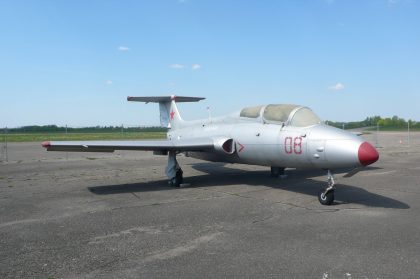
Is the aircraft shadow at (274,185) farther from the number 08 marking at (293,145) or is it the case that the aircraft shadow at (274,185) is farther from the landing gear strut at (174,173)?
the number 08 marking at (293,145)

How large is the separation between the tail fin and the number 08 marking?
27.5ft

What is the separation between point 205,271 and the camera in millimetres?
4496

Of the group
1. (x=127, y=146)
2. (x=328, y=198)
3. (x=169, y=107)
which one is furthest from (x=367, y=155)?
(x=169, y=107)

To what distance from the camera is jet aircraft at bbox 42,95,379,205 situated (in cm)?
777

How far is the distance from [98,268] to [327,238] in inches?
140

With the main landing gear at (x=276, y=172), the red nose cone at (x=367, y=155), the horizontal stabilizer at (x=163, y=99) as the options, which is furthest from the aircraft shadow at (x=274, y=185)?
the horizontal stabilizer at (x=163, y=99)

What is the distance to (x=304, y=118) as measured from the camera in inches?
360

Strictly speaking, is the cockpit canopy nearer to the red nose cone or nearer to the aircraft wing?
the red nose cone

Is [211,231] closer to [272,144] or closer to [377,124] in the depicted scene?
[272,144]

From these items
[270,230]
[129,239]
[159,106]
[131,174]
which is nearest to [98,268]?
[129,239]

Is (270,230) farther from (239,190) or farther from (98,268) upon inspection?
(239,190)

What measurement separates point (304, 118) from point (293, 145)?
818 millimetres

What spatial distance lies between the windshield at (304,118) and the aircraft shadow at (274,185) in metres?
1.99

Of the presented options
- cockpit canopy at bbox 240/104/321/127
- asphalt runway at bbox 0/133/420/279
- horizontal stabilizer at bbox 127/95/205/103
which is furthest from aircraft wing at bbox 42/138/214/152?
horizontal stabilizer at bbox 127/95/205/103
